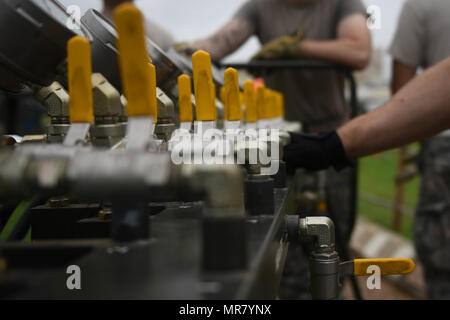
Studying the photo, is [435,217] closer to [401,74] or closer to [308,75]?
[401,74]

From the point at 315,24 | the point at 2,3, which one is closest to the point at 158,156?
the point at 2,3

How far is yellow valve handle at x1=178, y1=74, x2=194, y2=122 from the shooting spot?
0.81 m

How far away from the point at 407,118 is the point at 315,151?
0.84 feet

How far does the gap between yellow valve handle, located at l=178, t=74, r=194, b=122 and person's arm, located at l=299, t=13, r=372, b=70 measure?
1.82 m

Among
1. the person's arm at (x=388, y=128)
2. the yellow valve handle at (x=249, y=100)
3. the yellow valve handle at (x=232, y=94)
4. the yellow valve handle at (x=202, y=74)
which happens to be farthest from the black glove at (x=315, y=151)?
the yellow valve handle at (x=202, y=74)

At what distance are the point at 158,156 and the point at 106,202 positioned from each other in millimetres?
364

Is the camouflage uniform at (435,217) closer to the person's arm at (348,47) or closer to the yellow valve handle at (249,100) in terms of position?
the person's arm at (348,47)

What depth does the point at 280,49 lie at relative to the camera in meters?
2.49

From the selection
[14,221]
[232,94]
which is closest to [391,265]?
[232,94]

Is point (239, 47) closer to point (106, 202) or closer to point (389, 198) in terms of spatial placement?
point (106, 202)

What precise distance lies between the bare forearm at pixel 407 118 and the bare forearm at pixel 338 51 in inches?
47.5

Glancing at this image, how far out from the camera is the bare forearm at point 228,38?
2639mm

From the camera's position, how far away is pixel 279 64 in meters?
2.40

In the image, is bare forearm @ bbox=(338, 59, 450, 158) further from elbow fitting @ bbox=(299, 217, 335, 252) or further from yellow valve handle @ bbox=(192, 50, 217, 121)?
yellow valve handle @ bbox=(192, 50, 217, 121)
